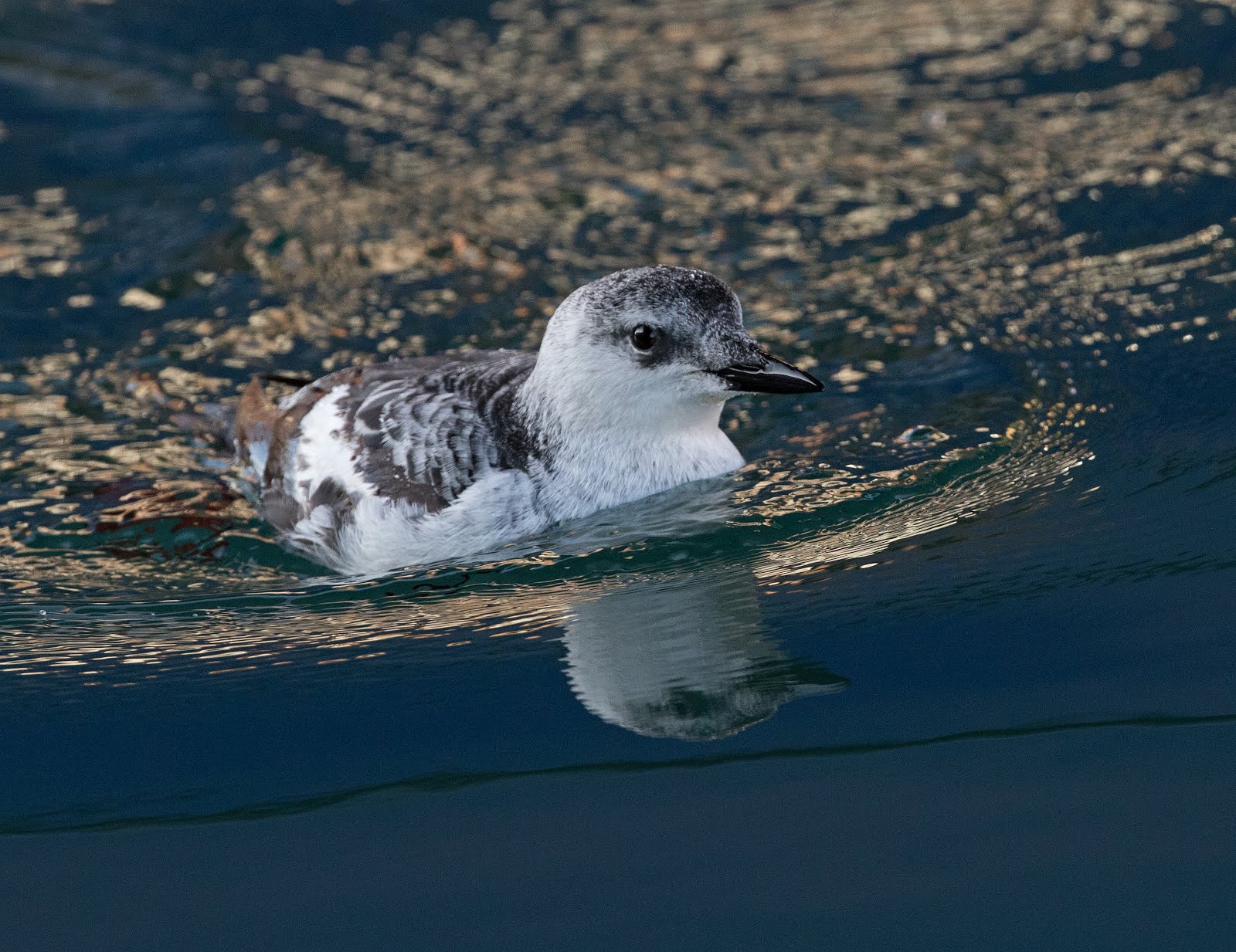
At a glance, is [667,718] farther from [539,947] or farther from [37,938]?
[37,938]

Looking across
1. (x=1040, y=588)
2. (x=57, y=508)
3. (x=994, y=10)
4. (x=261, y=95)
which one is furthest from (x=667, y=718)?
(x=994, y=10)

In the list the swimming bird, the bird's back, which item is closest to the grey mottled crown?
the swimming bird

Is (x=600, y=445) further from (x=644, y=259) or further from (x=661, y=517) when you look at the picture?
(x=644, y=259)

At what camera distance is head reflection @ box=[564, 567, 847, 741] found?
399cm

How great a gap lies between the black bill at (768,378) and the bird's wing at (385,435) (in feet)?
3.02

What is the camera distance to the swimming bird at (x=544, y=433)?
5.26 m

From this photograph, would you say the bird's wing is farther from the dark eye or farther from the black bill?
the black bill

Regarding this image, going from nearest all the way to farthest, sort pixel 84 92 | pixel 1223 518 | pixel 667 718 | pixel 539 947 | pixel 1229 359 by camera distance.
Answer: pixel 539 947 → pixel 667 718 → pixel 1223 518 → pixel 1229 359 → pixel 84 92

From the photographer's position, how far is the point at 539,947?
3.24 m

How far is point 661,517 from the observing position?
5434mm

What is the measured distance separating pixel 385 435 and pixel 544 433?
60cm

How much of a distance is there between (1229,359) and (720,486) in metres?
2.18

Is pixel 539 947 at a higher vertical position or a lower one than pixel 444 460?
lower

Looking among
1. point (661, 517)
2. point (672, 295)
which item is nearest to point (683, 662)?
point (661, 517)
